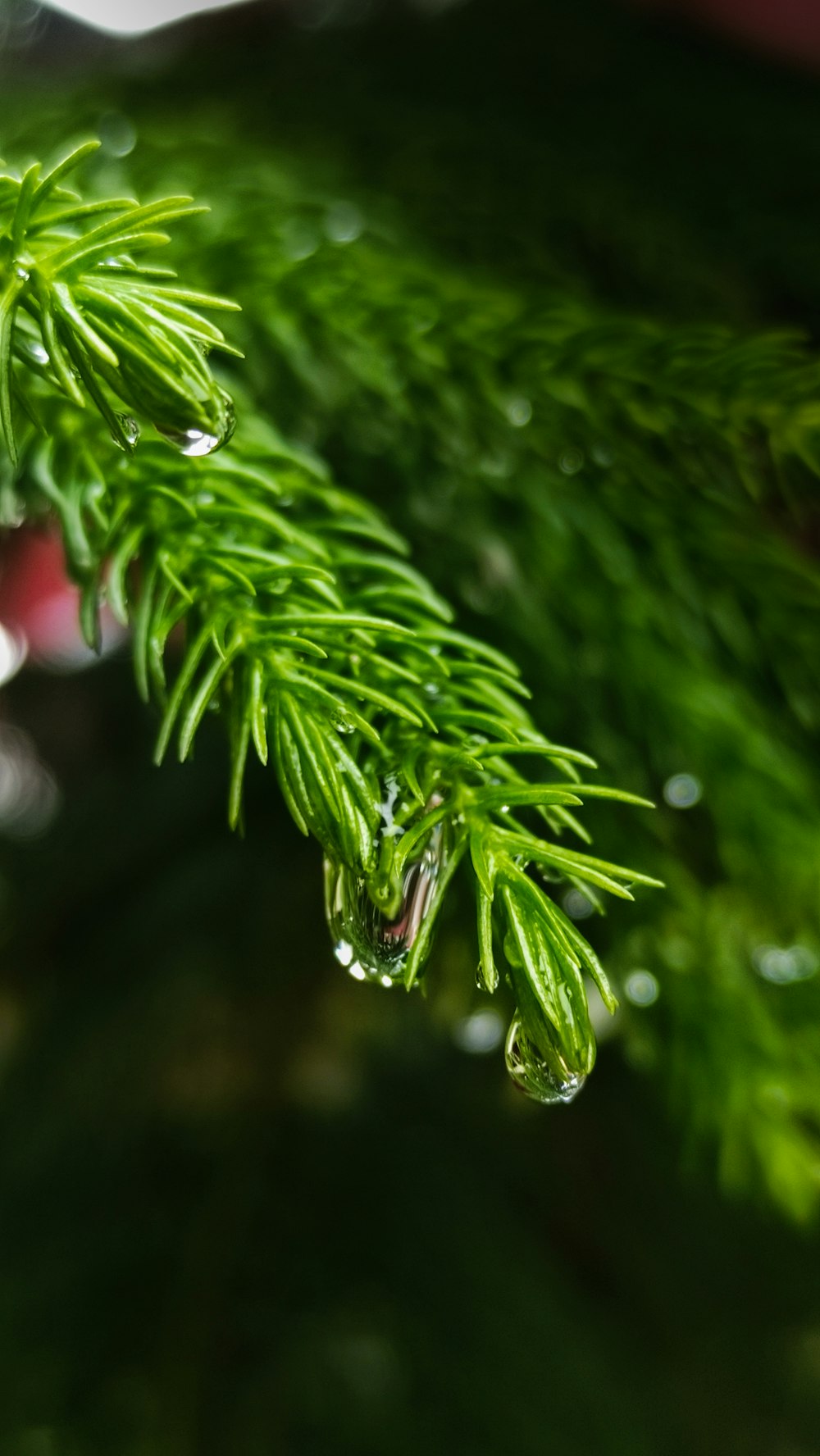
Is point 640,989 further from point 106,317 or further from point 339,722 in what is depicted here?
point 106,317

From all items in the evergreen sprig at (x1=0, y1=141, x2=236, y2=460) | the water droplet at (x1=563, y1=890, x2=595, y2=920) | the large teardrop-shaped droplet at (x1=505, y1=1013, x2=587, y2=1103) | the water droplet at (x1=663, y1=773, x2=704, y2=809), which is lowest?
the water droplet at (x1=563, y1=890, x2=595, y2=920)

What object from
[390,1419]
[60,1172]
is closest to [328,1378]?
[390,1419]

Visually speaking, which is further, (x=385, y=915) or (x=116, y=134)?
(x=116, y=134)

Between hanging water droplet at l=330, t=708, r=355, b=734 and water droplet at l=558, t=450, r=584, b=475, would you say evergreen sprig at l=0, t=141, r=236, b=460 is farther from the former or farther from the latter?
water droplet at l=558, t=450, r=584, b=475

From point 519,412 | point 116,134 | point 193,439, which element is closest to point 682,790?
point 519,412

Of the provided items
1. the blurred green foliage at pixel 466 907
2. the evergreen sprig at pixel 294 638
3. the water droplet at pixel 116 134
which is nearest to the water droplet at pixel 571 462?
the blurred green foliage at pixel 466 907

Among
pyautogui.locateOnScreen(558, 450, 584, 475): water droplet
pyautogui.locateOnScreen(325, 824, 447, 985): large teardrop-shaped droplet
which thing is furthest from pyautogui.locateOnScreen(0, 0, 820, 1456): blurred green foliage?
pyautogui.locateOnScreen(325, 824, 447, 985): large teardrop-shaped droplet
